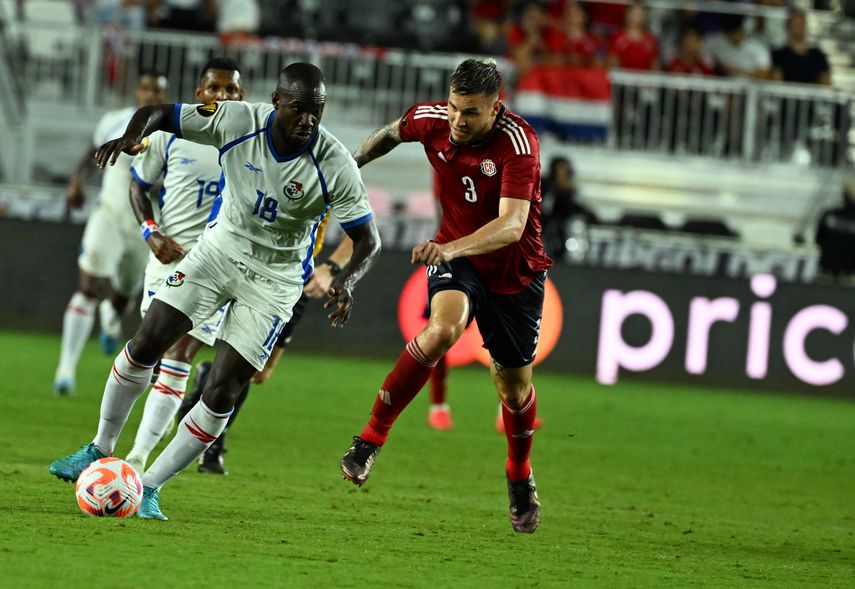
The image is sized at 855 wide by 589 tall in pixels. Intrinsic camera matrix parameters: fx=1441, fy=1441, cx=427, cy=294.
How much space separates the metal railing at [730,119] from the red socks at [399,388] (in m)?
13.5

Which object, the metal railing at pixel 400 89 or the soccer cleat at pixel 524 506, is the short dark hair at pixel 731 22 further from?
the soccer cleat at pixel 524 506

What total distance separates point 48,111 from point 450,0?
5.96m

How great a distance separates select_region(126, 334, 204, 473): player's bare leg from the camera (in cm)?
720

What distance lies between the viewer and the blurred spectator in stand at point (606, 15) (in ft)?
70.7

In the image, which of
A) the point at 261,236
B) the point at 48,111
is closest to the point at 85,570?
the point at 261,236

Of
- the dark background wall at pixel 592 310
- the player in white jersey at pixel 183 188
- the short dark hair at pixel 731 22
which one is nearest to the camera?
the player in white jersey at pixel 183 188

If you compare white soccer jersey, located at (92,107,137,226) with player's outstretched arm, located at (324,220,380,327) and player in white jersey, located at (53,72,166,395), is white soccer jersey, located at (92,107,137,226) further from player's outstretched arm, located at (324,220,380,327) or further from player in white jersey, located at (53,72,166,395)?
player's outstretched arm, located at (324,220,380,327)

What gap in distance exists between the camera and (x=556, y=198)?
57.0 feet

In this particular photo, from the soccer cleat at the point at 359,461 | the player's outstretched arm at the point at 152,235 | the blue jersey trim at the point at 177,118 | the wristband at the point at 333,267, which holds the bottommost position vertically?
the soccer cleat at the point at 359,461

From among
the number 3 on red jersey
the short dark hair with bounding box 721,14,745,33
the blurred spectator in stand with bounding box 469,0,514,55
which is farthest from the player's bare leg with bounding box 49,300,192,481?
the short dark hair with bounding box 721,14,745,33

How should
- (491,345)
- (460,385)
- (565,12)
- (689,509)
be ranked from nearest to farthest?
1. (491,345)
2. (689,509)
3. (460,385)
4. (565,12)

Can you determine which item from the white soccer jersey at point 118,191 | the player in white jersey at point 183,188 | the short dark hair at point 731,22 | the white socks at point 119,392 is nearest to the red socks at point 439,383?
the white soccer jersey at point 118,191

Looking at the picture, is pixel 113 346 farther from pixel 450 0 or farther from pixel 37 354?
pixel 450 0

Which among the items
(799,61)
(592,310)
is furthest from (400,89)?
(799,61)
